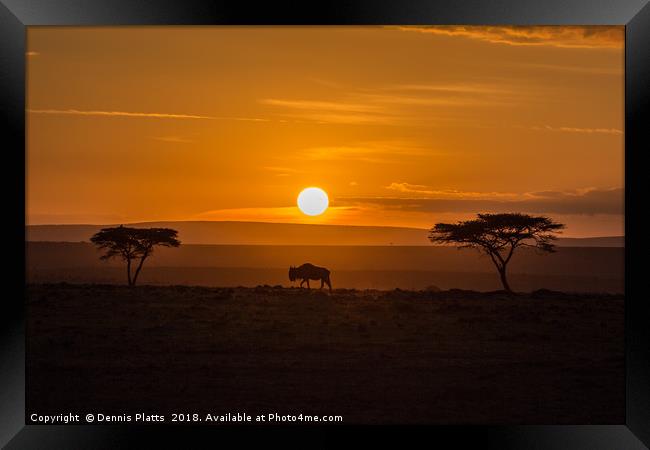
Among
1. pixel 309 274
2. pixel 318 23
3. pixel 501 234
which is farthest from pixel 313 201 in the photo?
pixel 318 23

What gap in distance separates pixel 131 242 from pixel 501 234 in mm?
12490

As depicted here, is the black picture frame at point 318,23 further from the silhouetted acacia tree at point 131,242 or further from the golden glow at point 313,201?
the silhouetted acacia tree at point 131,242

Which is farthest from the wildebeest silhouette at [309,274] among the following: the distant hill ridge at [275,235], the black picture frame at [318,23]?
the black picture frame at [318,23]

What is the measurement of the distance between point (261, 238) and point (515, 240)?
9253 mm

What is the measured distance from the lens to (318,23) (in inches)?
223

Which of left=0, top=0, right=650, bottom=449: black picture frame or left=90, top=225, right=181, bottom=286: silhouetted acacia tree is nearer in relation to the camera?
left=0, top=0, right=650, bottom=449: black picture frame

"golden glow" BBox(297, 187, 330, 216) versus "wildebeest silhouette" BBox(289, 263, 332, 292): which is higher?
"golden glow" BBox(297, 187, 330, 216)

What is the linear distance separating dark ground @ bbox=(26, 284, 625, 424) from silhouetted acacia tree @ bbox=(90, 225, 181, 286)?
5.80 meters

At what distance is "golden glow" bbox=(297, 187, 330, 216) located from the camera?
20391mm

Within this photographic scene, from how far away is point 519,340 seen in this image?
1478 centimetres

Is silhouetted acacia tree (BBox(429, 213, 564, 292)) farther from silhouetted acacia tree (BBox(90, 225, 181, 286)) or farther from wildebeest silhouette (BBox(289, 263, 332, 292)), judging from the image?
silhouetted acacia tree (BBox(90, 225, 181, 286))

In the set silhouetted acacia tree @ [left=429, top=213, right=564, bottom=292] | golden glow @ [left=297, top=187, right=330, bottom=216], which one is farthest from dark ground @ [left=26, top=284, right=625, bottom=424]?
silhouetted acacia tree @ [left=429, top=213, right=564, bottom=292]

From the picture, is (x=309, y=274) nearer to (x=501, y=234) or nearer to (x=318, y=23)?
(x=501, y=234)

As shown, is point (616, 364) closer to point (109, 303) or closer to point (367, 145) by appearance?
point (367, 145)
